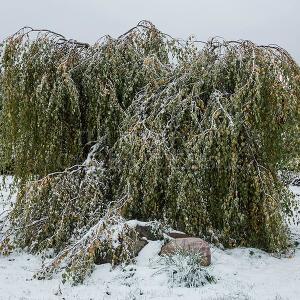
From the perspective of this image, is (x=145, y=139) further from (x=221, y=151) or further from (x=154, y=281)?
(x=154, y=281)

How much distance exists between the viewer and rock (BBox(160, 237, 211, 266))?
5881 mm

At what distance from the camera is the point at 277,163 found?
7164 millimetres

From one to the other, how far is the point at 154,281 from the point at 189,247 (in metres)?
0.68

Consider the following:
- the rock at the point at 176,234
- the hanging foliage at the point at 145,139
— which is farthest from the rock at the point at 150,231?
the hanging foliage at the point at 145,139

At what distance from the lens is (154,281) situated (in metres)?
5.46

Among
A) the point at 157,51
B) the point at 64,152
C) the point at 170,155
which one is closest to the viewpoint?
the point at 170,155

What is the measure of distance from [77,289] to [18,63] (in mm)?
3741

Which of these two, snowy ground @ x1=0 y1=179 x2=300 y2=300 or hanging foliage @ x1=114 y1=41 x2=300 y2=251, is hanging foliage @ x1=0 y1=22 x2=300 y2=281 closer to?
hanging foliage @ x1=114 y1=41 x2=300 y2=251

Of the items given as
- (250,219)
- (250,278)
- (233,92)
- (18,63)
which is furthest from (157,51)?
(250,278)

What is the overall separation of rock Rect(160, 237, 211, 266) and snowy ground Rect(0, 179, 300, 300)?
0.12m

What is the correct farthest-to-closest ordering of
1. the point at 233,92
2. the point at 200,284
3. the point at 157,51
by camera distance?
the point at 157,51 < the point at 233,92 < the point at 200,284

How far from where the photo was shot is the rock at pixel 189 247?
19.3 feet

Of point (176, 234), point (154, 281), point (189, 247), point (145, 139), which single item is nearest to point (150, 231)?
point (176, 234)

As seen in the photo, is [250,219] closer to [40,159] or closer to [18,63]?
[40,159]
